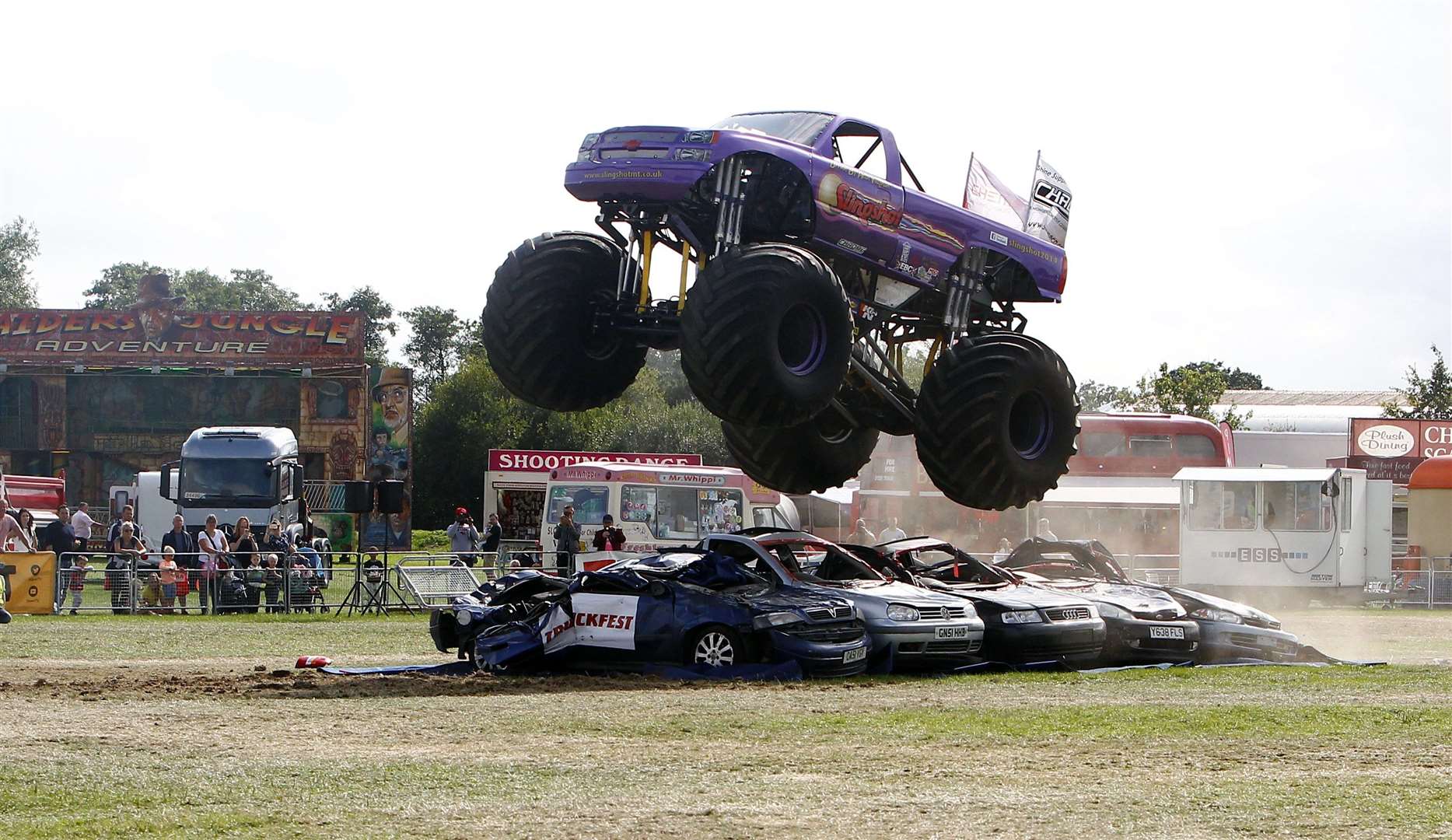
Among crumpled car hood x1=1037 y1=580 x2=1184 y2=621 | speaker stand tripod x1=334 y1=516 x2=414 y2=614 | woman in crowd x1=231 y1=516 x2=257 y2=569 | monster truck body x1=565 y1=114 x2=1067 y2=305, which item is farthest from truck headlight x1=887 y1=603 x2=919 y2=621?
woman in crowd x1=231 y1=516 x2=257 y2=569

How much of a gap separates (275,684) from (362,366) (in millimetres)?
42293

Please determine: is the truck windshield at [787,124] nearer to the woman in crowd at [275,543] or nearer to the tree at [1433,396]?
the woman in crowd at [275,543]

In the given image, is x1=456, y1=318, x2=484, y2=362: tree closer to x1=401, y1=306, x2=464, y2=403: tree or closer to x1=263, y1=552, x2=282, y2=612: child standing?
x1=401, y1=306, x2=464, y2=403: tree

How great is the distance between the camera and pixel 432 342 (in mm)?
111250

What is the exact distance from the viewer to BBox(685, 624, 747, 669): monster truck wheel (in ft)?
49.7

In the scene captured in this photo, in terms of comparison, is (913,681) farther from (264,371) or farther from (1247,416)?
(1247,416)

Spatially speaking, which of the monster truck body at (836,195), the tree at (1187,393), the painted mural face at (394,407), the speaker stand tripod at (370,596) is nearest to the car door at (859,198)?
the monster truck body at (836,195)

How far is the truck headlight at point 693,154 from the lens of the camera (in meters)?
14.2

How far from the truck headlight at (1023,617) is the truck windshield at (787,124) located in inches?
192

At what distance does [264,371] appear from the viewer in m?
57.1

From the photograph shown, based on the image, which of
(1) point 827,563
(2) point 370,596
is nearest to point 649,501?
(2) point 370,596

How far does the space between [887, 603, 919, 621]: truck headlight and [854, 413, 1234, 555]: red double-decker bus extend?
1851 cm

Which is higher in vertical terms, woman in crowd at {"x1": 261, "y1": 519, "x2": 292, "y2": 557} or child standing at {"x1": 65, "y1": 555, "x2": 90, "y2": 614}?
woman in crowd at {"x1": 261, "y1": 519, "x2": 292, "y2": 557}

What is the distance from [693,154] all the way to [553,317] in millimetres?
2219
